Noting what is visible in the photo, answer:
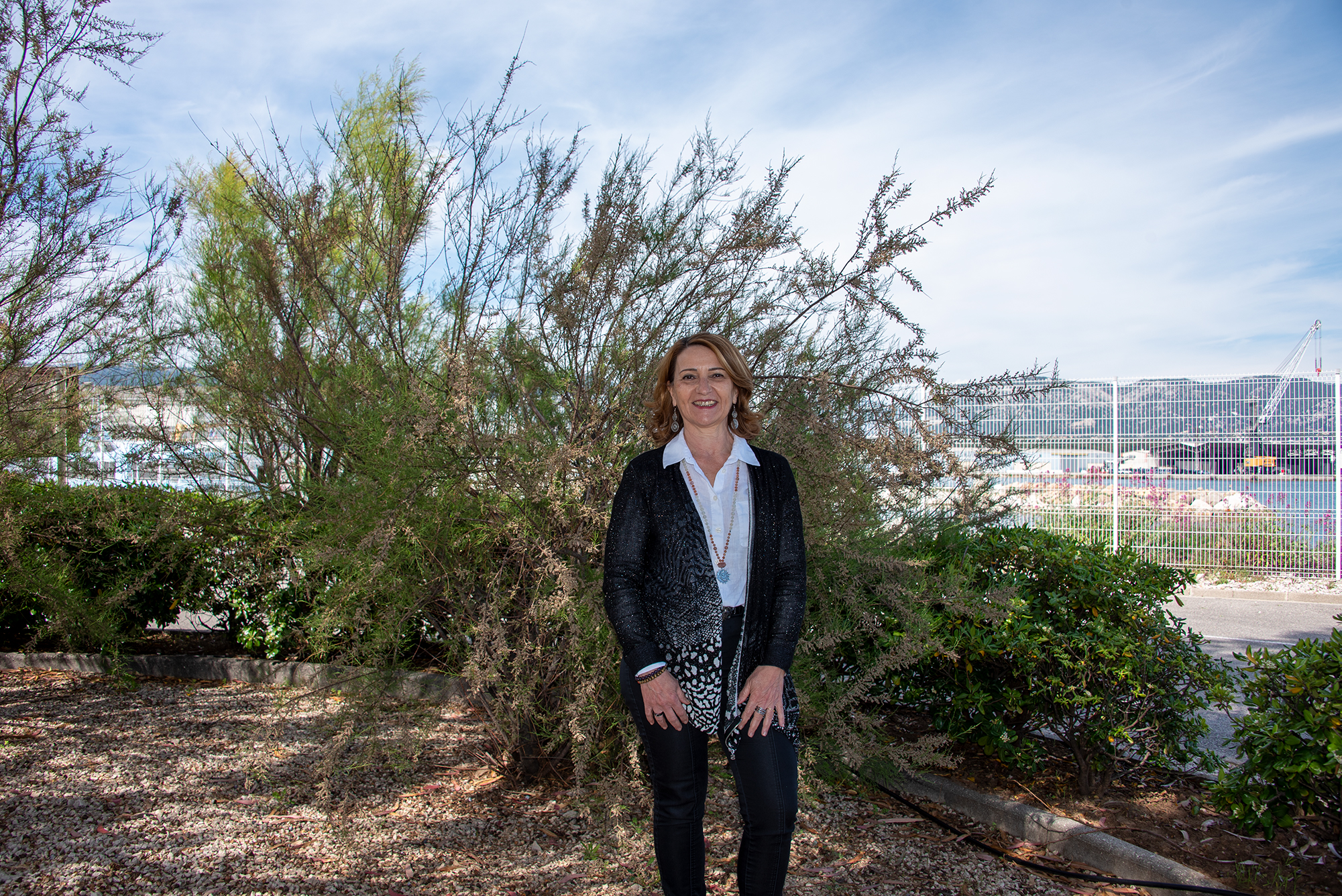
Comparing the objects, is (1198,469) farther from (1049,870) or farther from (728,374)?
(728,374)

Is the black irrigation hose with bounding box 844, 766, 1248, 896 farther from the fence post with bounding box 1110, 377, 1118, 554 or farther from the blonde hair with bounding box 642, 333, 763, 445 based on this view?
the fence post with bounding box 1110, 377, 1118, 554

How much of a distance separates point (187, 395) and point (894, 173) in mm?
4933

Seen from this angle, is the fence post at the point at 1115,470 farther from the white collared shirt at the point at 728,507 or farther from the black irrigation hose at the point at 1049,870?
the white collared shirt at the point at 728,507

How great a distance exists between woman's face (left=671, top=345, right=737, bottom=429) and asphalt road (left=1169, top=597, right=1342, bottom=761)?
198 inches

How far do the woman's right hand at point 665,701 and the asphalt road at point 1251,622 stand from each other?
5046 mm

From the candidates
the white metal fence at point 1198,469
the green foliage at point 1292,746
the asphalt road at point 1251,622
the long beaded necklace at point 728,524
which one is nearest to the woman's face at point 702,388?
the long beaded necklace at point 728,524

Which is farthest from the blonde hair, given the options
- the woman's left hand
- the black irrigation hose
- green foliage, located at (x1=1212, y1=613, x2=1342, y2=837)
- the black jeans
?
green foliage, located at (x1=1212, y1=613, x2=1342, y2=837)

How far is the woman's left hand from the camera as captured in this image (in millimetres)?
2178

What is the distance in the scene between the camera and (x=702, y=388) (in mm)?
2410

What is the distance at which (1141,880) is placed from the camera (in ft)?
9.43

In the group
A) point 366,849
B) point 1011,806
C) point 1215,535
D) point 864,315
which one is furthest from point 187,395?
point 1215,535

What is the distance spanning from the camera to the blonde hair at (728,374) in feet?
7.98

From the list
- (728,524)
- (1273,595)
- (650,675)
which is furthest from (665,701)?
(1273,595)

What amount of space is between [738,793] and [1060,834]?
170cm
